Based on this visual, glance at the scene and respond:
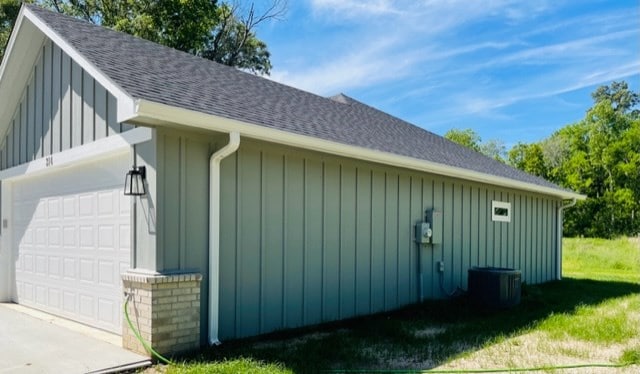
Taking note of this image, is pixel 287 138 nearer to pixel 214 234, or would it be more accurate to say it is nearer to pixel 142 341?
pixel 214 234

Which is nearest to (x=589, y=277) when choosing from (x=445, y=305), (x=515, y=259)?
(x=515, y=259)

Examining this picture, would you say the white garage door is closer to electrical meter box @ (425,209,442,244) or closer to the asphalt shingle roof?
the asphalt shingle roof

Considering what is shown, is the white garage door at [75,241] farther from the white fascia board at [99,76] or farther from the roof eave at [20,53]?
the roof eave at [20,53]

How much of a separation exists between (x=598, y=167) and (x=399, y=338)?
3207 centimetres

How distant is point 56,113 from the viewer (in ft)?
22.5

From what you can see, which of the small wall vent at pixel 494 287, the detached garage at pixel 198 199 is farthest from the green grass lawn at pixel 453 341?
the detached garage at pixel 198 199

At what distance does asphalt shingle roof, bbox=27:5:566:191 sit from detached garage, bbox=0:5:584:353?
43mm

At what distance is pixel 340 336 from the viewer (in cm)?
565

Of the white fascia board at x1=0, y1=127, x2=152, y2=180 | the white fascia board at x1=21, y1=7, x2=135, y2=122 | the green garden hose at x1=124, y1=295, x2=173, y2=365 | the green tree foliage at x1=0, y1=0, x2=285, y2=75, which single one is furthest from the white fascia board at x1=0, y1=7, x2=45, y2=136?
the green tree foliage at x1=0, y1=0, x2=285, y2=75

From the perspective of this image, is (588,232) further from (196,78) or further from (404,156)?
(196,78)

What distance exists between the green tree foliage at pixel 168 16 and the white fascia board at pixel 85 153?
36.0ft

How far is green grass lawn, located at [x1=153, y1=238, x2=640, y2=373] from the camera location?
4602 millimetres

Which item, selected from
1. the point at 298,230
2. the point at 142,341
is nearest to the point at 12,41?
the point at 298,230

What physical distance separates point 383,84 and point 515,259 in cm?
1529
